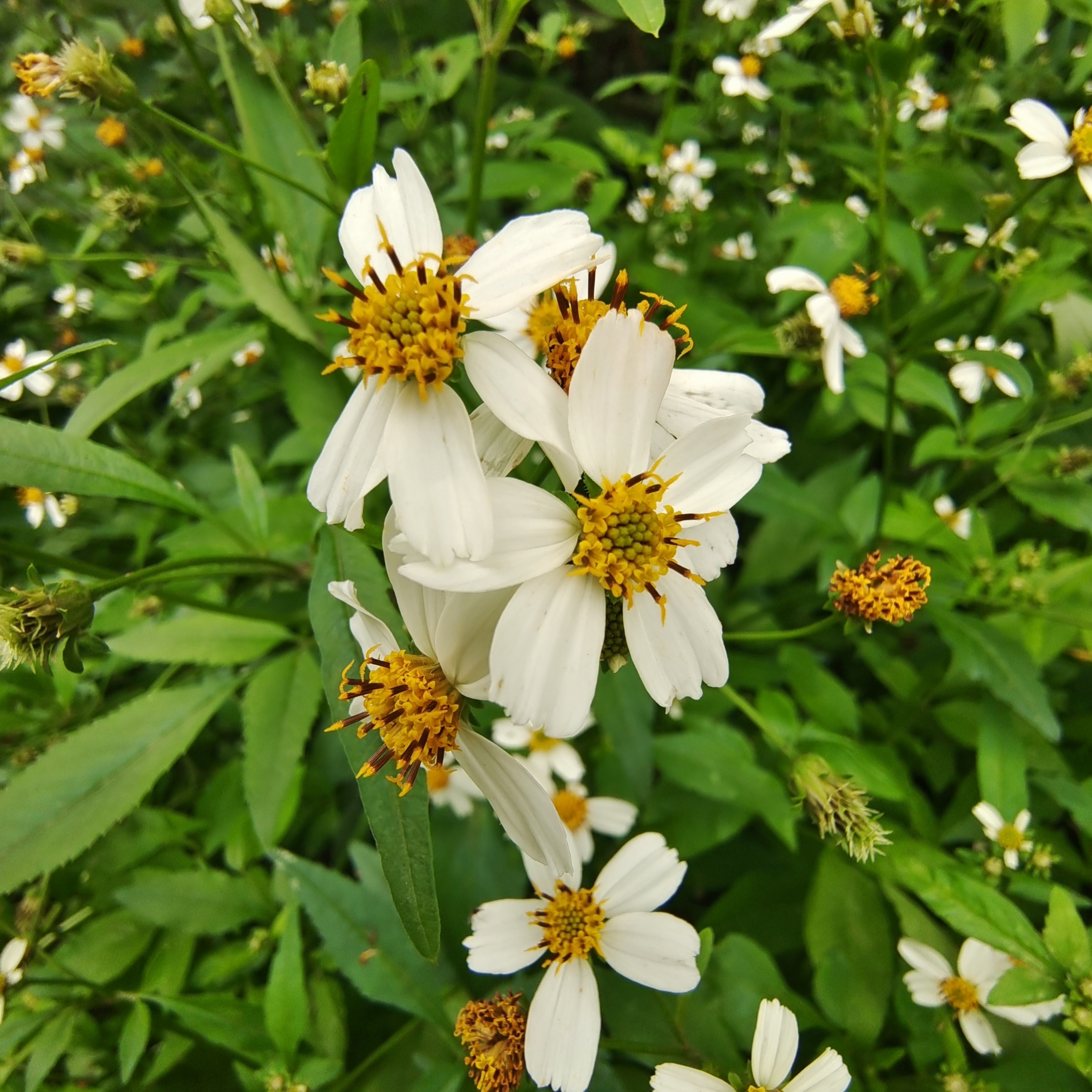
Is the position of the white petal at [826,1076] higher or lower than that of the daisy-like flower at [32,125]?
lower

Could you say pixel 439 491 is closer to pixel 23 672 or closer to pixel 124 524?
pixel 23 672

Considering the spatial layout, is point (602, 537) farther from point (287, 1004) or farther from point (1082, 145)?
point (1082, 145)

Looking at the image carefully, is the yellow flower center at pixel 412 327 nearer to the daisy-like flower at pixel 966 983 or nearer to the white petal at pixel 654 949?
the white petal at pixel 654 949

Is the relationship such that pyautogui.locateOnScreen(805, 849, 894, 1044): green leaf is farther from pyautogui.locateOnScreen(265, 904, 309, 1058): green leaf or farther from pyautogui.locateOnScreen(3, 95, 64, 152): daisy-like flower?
pyautogui.locateOnScreen(3, 95, 64, 152): daisy-like flower

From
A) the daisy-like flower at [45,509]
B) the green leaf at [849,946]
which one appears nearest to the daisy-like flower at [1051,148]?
the green leaf at [849,946]

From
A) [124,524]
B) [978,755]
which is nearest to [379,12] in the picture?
[124,524]
